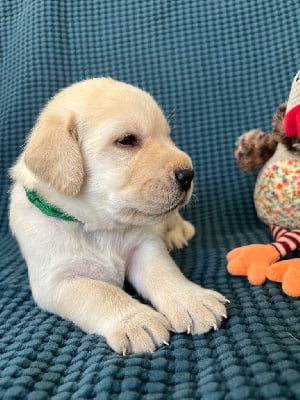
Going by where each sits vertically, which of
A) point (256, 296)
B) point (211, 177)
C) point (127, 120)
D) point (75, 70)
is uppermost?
point (127, 120)

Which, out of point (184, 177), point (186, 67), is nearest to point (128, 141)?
point (184, 177)

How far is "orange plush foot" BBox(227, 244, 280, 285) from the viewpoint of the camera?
1469 millimetres

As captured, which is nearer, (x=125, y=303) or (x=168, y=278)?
(x=125, y=303)

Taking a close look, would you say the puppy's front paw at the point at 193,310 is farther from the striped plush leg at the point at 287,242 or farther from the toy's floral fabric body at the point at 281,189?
the toy's floral fabric body at the point at 281,189

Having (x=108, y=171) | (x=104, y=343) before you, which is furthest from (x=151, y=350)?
(x=108, y=171)

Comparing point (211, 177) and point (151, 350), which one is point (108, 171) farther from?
point (211, 177)

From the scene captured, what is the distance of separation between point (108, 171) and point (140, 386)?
21.3 inches

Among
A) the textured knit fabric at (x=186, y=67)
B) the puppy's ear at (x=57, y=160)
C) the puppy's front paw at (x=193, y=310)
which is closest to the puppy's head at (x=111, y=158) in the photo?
the puppy's ear at (x=57, y=160)

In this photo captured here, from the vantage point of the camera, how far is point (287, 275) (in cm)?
138

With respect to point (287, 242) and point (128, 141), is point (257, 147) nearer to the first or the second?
point (287, 242)

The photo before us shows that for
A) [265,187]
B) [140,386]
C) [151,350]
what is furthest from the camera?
[265,187]

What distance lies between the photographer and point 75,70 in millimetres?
2490

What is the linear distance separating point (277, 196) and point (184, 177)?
19.1 inches

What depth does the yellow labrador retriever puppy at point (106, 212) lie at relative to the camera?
122 centimetres
